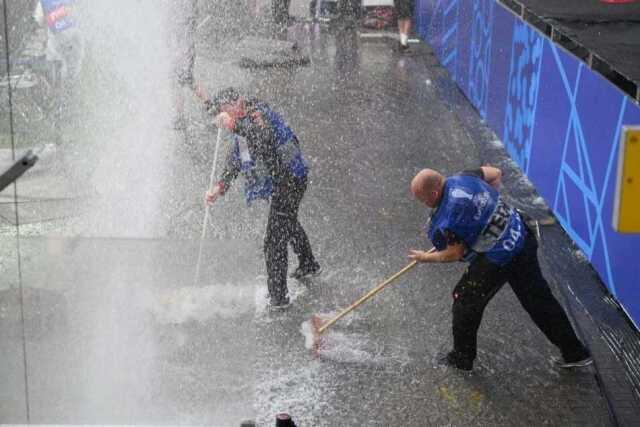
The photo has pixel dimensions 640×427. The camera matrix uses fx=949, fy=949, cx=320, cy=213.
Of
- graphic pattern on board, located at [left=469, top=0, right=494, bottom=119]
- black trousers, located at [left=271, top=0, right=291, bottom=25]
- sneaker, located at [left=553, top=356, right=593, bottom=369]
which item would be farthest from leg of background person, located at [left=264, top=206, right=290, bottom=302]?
black trousers, located at [left=271, top=0, right=291, bottom=25]

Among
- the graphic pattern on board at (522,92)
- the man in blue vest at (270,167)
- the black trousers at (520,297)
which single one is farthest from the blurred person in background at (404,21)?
the black trousers at (520,297)

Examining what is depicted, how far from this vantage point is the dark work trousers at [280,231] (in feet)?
21.4

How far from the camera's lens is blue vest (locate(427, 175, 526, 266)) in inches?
210

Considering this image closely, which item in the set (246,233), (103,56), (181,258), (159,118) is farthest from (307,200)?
(103,56)

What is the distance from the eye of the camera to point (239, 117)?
21.1 feet

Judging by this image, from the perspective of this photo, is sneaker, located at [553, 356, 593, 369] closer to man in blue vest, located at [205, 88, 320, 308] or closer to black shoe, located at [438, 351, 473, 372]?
black shoe, located at [438, 351, 473, 372]

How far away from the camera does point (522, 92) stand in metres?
9.48

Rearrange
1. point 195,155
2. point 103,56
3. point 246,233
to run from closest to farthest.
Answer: point 246,233, point 195,155, point 103,56

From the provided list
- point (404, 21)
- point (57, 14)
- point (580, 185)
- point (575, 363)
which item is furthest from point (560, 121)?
point (404, 21)

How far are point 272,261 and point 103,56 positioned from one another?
636cm

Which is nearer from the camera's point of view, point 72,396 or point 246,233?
point 72,396

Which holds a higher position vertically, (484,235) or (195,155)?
(484,235)

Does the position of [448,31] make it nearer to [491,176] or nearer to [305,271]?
[305,271]

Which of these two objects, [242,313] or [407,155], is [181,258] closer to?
[242,313]
